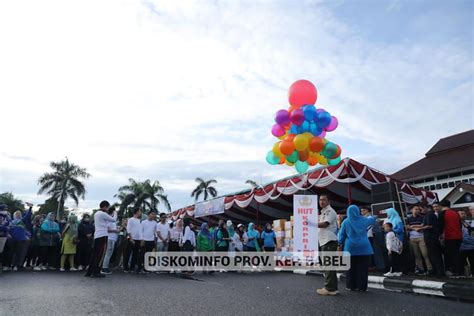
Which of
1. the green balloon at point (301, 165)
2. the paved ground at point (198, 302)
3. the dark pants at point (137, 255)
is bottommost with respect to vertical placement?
the paved ground at point (198, 302)

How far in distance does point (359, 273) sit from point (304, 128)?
4316 mm

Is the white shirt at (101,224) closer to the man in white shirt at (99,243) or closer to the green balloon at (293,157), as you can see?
the man in white shirt at (99,243)

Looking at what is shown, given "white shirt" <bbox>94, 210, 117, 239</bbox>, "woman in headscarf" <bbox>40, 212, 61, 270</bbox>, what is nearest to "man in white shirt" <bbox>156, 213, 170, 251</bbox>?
"white shirt" <bbox>94, 210, 117, 239</bbox>

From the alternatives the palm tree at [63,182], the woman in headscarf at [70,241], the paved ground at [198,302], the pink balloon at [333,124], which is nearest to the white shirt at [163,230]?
the woman in headscarf at [70,241]

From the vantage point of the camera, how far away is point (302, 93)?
9531mm

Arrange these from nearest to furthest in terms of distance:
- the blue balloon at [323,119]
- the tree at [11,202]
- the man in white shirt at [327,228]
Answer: the man in white shirt at [327,228]
the blue balloon at [323,119]
the tree at [11,202]

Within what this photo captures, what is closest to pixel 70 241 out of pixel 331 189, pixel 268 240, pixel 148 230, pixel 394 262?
pixel 148 230

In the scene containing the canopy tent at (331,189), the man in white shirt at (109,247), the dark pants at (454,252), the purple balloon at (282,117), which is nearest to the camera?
the dark pants at (454,252)

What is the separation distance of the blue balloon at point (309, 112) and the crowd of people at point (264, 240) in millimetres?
2865

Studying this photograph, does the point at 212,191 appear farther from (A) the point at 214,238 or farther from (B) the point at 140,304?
(B) the point at 140,304

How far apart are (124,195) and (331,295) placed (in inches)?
1587

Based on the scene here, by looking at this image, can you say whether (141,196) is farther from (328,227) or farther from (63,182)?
(328,227)

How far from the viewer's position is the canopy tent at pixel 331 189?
39.1 ft

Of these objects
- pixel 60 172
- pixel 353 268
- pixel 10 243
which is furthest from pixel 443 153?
pixel 60 172
